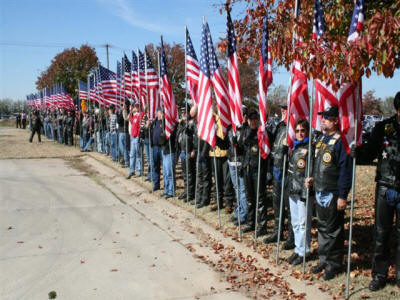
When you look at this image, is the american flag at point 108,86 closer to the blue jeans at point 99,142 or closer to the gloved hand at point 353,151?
the blue jeans at point 99,142

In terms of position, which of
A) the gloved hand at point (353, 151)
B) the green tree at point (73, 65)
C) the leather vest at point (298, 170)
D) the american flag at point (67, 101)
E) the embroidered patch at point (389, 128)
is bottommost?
the leather vest at point (298, 170)

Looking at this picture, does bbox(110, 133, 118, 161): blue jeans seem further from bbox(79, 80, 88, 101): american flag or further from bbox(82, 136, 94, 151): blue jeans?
bbox(79, 80, 88, 101): american flag

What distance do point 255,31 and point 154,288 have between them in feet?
17.0

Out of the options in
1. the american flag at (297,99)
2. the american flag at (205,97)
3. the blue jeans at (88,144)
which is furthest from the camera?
the blue jeans at (88,144)

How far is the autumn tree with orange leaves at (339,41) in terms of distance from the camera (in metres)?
3.72

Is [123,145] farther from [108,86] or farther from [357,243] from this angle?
[357,243]

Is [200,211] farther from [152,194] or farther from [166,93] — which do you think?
[166,93]

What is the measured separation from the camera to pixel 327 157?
522 cm

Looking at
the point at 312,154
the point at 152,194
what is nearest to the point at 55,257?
the point at 312,154

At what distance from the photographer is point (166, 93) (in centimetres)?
1042

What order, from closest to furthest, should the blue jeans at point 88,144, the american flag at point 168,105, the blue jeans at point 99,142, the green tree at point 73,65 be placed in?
the american flag at point 168,105, the blue jeans at point 99,142, the blue jeans at point 88,144, the green tree at point 73,65

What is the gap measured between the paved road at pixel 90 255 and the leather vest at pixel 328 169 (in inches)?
72.4

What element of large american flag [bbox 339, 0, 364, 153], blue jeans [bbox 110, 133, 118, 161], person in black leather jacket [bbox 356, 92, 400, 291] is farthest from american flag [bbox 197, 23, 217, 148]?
blue jeans [bbox 110, 133, 118, 161]

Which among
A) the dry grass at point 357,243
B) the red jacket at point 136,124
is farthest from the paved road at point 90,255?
the red jacket at point 136,124
